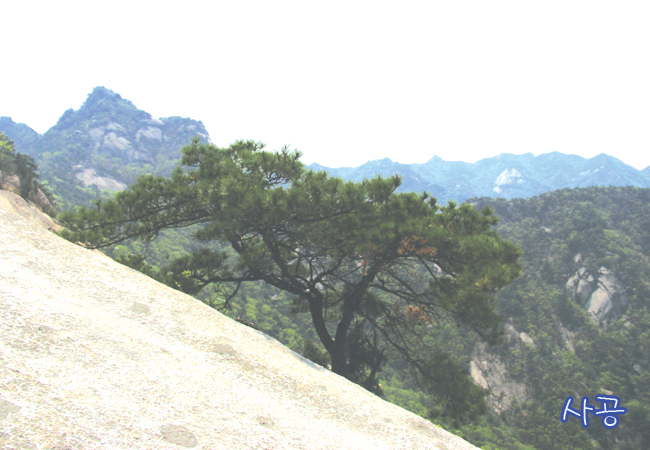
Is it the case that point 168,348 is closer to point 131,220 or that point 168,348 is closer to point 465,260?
point 131,220

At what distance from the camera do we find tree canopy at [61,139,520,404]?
520 cm

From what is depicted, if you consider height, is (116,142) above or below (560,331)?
above

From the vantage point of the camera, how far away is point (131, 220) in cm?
565

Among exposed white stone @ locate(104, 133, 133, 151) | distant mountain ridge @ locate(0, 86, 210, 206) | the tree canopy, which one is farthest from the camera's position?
exposed white stone @ locate(104, 133, 133, 151)

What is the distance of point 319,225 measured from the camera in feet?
20.5

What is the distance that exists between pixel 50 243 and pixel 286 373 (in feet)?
10.7

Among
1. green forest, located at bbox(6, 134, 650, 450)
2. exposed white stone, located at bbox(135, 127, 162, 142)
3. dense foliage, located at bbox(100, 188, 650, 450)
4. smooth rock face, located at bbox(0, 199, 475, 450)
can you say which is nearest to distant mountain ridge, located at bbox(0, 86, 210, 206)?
exposed white stone, located at bbox(135, 127, 162, 142)

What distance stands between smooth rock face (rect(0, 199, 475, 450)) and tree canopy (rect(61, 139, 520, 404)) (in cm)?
157

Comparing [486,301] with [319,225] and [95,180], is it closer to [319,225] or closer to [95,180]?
[319,225]

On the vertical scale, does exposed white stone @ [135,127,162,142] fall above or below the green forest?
above

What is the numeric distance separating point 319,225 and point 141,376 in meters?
4.05

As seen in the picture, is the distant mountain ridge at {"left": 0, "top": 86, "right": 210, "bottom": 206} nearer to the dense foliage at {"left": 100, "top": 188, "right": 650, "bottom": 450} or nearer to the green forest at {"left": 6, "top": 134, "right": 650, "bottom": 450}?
the green forest at {"left": 6, "top": 134, "right": 650, "bottom": 450}

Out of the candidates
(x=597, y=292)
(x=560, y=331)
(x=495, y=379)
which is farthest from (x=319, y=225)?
(x=597, y=292)

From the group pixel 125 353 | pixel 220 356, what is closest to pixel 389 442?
pixel 220 356
